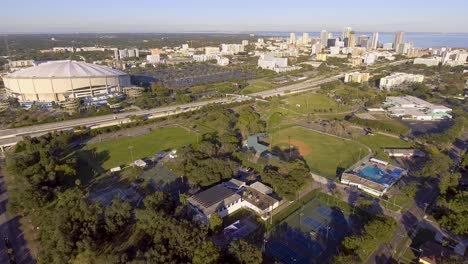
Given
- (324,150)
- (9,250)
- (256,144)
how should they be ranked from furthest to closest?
(256,144)
(324,150)
(9,250)

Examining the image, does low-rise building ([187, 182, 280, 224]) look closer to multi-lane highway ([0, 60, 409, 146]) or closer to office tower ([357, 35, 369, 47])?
multi-lane highway ([0, 60, 409, 146])

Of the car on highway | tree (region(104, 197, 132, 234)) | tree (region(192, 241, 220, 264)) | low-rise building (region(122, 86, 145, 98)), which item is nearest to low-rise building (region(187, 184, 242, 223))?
tree (region(104, 197, 132, 234))

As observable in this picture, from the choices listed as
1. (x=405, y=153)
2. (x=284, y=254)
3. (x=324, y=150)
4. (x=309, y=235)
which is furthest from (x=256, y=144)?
(x=284, y=254)

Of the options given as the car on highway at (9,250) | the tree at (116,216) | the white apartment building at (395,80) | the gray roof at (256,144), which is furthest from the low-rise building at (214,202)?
the white apartment building at (395,80)

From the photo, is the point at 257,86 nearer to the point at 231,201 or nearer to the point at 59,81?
the point at 59,81

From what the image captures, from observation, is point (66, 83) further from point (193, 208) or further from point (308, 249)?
point (308, 249)

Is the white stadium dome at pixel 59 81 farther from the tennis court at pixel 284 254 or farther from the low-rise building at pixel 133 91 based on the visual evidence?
the tennis court at pixel 284 254
